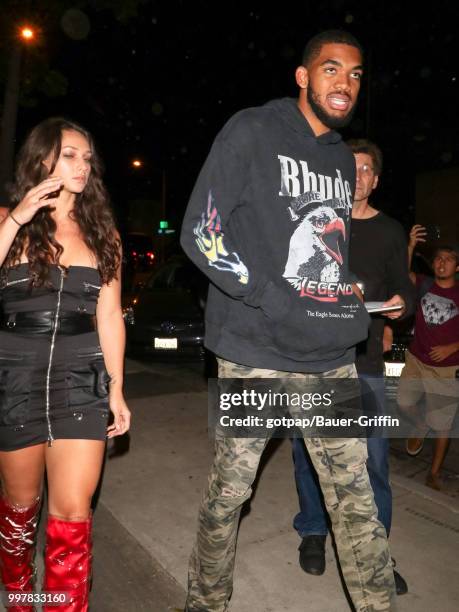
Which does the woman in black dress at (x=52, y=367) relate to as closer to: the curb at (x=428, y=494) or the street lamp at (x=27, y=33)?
the curb at (x=428, y=494)

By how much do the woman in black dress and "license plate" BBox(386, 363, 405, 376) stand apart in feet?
11.8

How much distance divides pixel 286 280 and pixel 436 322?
319 centimetres

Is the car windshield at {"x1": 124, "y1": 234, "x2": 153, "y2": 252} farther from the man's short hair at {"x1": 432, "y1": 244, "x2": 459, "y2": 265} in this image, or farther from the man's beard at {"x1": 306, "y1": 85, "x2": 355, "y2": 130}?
the man's beard at {"x1": 306, "y1": 85, "x2": 355, "y2": 130}

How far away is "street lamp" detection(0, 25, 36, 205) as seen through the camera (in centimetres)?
1606

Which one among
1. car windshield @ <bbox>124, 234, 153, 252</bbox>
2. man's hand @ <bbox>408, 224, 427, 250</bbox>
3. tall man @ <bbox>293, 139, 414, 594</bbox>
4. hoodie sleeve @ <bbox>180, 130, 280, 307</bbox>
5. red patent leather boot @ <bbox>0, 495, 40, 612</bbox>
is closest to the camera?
hoodie sleeve @ <bbox>180, 130, 280, 307</bbox>

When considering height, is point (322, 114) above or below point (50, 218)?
above

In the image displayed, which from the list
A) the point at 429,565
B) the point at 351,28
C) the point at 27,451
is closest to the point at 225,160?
the point at 27,451

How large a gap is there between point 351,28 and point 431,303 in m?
11.5

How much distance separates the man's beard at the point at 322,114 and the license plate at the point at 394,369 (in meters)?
3.57

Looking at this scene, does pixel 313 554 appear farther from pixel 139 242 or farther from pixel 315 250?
pixel 139 242

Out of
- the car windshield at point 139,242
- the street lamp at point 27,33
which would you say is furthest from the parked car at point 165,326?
the car windshield at point 139,242

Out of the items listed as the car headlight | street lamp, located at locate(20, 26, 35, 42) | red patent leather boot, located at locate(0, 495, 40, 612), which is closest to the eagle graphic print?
red patent leather boot, located at locate(0, 495, 40, 612)

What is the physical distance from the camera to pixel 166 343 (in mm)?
8555

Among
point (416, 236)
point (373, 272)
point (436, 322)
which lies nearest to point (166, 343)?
point (436, 322)
